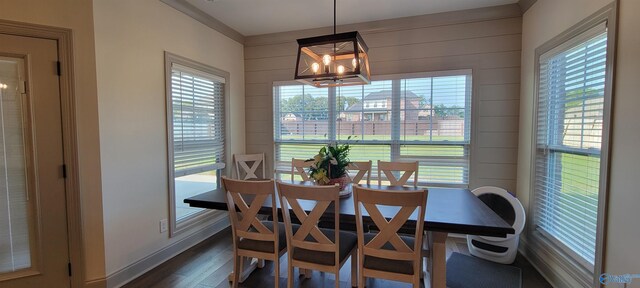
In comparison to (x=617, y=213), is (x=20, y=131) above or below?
above

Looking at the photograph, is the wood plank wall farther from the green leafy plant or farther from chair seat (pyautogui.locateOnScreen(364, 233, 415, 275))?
chair seat (pyautogui.locateOnScreen(364, 233, 415, 275))

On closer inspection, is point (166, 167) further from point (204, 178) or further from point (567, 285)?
point (567, 285)

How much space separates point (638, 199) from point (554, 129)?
108 centimetres

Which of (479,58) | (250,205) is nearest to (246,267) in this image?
(250,205)

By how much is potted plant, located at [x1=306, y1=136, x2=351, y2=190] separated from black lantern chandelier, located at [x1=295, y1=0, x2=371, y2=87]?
2.02 ft

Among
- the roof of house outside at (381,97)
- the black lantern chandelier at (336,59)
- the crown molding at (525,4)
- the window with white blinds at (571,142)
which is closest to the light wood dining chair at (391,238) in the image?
the black lantern chandelier at (336,59)

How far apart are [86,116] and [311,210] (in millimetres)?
1962

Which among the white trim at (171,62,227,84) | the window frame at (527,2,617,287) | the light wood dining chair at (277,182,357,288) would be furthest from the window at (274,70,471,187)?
the light wood dining chair at (277,182,357,288)

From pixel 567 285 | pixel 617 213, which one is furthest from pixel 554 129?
pixel 567 285

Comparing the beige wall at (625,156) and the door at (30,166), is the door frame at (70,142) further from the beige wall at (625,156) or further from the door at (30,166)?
the beige wall at (625,156)

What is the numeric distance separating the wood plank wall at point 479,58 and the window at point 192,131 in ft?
5.49

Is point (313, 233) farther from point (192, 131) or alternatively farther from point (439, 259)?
point (192, 131)

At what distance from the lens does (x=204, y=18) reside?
3369mm

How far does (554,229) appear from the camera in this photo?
8.29 ft
